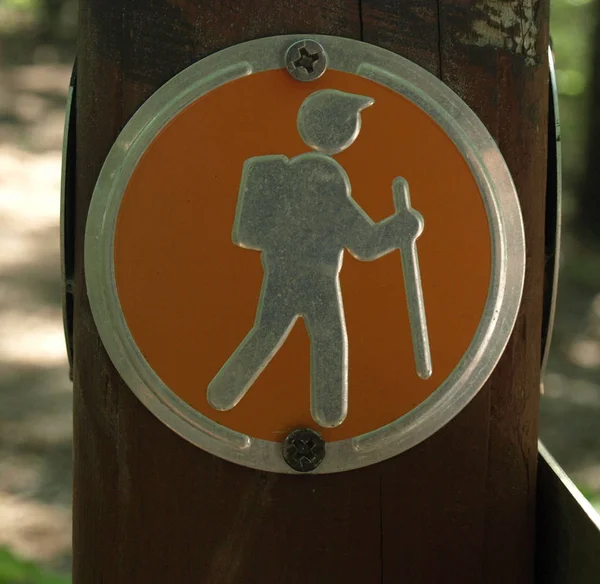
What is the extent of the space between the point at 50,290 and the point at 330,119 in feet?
13.2

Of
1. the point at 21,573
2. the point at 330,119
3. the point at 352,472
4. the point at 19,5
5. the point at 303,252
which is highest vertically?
the point at 19,5

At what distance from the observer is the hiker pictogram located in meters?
1.00

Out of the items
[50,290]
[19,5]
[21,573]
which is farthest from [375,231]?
[19,5]

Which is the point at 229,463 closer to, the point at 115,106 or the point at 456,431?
the point at 456,431

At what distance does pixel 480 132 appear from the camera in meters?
1.02

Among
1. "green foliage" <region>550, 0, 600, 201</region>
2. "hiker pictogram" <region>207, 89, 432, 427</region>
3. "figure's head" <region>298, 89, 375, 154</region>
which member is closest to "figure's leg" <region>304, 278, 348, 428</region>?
"hiker pictogram" <region>207, 89, 432, 427</region>

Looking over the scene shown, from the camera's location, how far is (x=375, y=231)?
101 centimetres

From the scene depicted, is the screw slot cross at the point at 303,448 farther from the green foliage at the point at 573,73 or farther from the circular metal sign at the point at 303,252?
the green foliage at the point at 573,73

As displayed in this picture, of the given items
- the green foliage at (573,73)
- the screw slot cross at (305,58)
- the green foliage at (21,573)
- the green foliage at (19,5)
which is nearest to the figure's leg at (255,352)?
the screw slot cross at (305,58)

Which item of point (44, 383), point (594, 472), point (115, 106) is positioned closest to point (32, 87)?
point (44, 383)

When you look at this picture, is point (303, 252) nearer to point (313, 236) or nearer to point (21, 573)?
point (313, 236)

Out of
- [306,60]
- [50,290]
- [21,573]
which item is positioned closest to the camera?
[306,60]

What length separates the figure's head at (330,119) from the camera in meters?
1.00

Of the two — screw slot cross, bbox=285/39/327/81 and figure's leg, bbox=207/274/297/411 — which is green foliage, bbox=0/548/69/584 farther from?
screw slot cross, bbox=285/39/327/81
